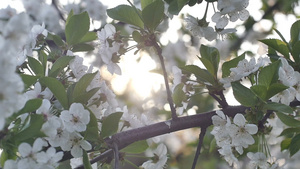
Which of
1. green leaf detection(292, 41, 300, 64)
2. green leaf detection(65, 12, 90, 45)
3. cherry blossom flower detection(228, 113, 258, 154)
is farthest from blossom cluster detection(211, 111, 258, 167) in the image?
green leaf detection(65, 12, 90, 45)

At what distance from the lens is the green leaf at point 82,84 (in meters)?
1.06

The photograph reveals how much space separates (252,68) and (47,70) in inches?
20.6

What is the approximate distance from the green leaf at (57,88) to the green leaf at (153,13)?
0.29 meters

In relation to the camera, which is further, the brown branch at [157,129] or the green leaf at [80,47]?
the green leaf at [80,47]

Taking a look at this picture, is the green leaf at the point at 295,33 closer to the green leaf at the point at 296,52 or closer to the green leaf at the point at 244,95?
the green leaf at the point at 296,52

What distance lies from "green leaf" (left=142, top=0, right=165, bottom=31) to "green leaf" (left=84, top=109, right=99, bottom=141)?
0.30 meters

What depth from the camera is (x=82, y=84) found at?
106 centimetres

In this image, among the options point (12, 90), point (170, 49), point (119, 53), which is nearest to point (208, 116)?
point (119, 53)

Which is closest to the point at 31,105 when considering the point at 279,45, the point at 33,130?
the point at 33,130

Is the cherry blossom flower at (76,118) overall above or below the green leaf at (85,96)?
below

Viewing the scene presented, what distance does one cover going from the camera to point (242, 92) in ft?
3.50

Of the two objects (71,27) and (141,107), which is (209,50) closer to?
(71,27)

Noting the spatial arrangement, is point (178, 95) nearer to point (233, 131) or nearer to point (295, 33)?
point (233, 131)

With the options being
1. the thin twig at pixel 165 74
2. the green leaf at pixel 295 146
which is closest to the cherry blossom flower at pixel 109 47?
the thin twig at pixel 165 74
